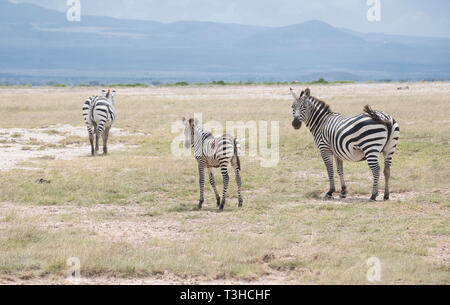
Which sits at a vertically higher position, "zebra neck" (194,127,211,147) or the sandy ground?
"zebra neck" (194,127,211,147)

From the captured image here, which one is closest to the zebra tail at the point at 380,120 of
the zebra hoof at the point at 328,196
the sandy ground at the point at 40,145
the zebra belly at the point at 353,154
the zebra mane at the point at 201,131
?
the zebra belly at the point at 353,154

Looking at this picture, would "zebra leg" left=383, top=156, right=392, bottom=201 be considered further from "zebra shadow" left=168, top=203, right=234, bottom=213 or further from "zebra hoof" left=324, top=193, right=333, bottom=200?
"zebra shadow" left=168, top=203, right=234, bottom=213

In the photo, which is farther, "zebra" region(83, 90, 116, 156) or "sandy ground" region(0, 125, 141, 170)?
"zebra" region(83, 90, 116, 156)

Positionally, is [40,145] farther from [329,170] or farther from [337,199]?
[337,199]

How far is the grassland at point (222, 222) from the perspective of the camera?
8305 millimetres

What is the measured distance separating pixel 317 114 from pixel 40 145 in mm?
11694

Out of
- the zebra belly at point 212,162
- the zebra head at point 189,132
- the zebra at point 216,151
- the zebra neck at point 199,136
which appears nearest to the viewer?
the zebra at point 216,151

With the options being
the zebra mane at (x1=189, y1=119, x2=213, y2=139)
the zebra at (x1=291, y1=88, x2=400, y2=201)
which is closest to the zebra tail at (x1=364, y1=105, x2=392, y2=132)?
the zebra at (x1=291, y1=88, x2=400, y2=201)

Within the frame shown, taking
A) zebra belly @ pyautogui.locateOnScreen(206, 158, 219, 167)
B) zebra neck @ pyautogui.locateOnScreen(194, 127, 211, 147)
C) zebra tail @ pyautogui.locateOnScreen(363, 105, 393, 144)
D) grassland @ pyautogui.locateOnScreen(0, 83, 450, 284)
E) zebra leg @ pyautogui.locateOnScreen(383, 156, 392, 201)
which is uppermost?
zebra tail @ pyautogui.locateOnScreen(363, 105, 393, 144)

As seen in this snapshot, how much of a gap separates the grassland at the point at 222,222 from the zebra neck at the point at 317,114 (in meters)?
1.49

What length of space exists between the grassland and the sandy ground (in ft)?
1.99

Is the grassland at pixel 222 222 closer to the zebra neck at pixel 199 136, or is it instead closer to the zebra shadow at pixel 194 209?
the zebra shadow at pixel 194 209

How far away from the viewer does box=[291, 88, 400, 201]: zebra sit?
1265 cm
